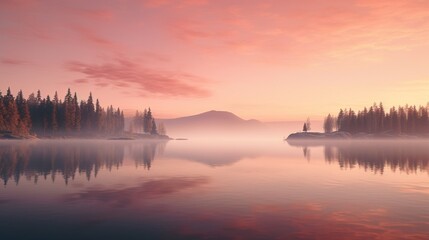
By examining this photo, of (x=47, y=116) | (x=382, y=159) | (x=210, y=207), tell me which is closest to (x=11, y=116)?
(x=47, y=116)

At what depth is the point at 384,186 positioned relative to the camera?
29234mm

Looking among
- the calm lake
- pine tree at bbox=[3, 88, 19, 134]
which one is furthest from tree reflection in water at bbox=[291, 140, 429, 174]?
pine tree at bbox=[3, 88, 19, 134]

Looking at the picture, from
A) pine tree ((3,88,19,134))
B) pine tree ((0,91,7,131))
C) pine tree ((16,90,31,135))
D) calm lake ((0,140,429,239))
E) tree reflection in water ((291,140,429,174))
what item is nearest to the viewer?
calm lake ((0,140,429,239))

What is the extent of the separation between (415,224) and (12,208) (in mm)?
22055

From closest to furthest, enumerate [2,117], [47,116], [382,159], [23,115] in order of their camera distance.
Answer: [382,159] → [2,117] → [23,115] → [47,116]

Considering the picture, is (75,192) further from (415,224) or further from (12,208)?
(415,224)

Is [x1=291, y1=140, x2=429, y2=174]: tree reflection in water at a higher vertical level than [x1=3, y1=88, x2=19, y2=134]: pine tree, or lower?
lower

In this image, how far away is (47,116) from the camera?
160250 mm

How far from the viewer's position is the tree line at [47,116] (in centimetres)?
13538

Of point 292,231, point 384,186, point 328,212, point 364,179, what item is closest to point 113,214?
point 292,231

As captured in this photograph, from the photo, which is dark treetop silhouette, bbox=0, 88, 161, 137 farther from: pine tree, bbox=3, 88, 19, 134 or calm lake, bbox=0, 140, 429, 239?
calm lake, bbox=0, 140, 429, 239

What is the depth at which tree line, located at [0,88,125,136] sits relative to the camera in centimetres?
13538

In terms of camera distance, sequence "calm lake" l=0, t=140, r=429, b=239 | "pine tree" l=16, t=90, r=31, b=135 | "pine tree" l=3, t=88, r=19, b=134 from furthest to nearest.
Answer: "pine tree" l=16, t=90, r=31, b=135
"pine tree" l=3, t=88, r=19, b=134
"calm lake" l=0, t=140, r=429, b=239

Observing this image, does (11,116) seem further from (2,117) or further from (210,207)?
(210,207)
